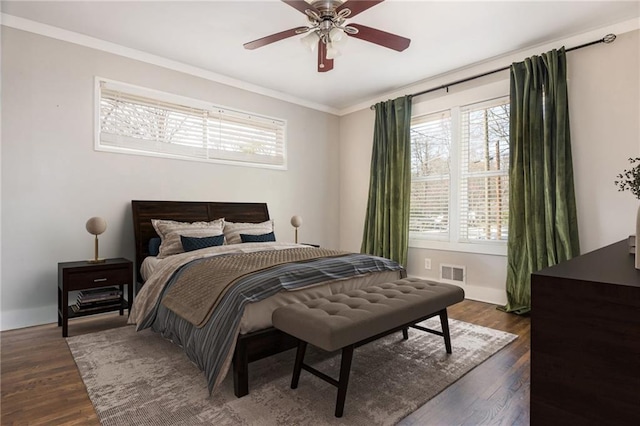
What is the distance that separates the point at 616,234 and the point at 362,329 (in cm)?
282

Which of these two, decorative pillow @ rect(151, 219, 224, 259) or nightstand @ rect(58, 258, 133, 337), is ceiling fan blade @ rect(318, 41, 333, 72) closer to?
decorative pillow @ rect(151, 219, 224, 259)

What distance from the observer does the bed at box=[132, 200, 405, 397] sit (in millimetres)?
1947

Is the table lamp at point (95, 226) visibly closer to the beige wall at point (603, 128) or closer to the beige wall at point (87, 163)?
the beige wall at point (87, 163)

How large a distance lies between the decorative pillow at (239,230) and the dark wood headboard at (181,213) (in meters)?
0.28

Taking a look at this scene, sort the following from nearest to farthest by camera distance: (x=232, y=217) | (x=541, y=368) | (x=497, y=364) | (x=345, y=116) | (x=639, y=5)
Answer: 1. (x=541, y=368)
2. (x=497, y=364)
3. (x=639, y=5)
4. (x=232, y=217)
5. (x=345, y=116)

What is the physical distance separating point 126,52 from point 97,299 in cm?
251

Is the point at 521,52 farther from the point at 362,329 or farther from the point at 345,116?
the point at 362,329

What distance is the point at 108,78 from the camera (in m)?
3.49

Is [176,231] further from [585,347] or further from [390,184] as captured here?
[585,347]

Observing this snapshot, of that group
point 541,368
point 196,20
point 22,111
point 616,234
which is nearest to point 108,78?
point 22,111

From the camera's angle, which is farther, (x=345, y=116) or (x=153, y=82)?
(x=345, y=116)

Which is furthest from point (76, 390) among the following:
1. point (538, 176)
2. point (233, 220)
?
point (538, 176)

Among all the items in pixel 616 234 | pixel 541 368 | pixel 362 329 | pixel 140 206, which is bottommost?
pixel 362 329

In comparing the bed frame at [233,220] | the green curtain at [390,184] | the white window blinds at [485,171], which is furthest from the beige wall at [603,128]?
the bed frame at [233,220]
